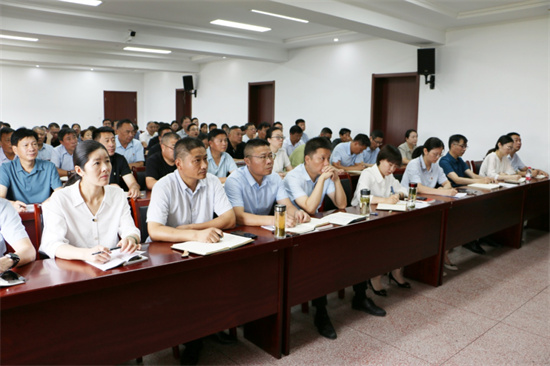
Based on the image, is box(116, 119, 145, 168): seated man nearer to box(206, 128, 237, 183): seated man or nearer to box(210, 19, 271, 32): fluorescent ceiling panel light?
box(206, 128, 237, 183): seated man

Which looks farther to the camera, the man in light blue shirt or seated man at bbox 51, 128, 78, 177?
seated man at bbox 51, 128, 78, 177

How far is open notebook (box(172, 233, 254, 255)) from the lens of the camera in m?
1.91

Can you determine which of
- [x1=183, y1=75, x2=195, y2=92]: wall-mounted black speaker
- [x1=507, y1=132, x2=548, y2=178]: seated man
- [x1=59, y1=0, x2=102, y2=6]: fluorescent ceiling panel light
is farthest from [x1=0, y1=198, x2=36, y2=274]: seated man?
[x1=183, y1=75, x2=195, y2=92]: wall-mounted black speaker

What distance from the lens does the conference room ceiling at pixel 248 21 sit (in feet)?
18.1

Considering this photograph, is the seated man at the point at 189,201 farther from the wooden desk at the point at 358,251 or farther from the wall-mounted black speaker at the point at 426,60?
the wall-mounted black speaker at the point at 426,60

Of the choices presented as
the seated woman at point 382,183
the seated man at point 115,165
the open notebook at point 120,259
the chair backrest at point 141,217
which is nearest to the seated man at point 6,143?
the seated man at point 115,165

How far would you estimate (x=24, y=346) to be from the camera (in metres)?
1.48

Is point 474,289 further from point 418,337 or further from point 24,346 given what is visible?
point 24,346

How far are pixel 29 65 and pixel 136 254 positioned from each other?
1353 cm

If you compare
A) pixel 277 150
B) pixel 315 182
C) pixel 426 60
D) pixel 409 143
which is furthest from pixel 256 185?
pixel 426 60

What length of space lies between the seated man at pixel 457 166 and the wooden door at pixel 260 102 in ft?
19.4

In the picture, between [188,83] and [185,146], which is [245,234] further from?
[188,83]

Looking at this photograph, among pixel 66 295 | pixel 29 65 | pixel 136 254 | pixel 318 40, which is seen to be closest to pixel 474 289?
pixel 136 254

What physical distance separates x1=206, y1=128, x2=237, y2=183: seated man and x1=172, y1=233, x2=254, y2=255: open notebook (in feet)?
7.07
